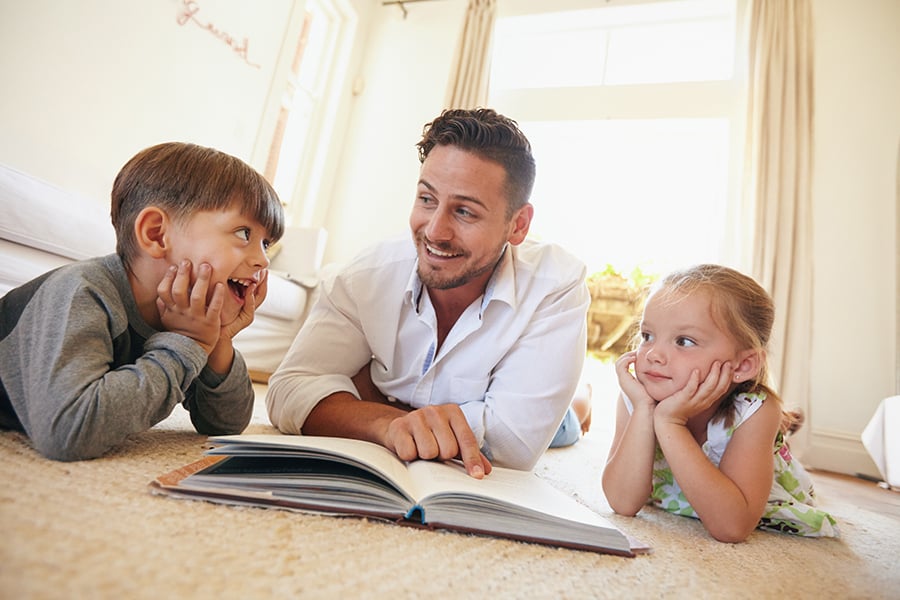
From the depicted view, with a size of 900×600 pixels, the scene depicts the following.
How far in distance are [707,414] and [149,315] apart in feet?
3.43

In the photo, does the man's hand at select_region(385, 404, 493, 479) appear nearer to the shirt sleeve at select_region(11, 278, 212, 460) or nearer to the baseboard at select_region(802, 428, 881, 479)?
the shirt sleeve at select_region(11, 278, 212, 460)

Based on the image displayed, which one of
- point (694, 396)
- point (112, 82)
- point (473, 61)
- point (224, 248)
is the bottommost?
point (694, 396)

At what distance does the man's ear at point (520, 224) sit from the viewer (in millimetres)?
1243

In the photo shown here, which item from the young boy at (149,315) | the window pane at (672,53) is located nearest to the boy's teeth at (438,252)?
the young boy at (149,315)

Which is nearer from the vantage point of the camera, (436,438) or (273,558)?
(273,558)

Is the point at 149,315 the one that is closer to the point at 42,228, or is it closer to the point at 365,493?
the point at 365,493

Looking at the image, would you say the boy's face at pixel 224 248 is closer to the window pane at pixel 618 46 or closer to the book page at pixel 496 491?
the book page at pixel 496 491

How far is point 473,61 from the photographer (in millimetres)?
3830

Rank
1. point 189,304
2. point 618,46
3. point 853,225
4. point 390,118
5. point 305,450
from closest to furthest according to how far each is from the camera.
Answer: point 305,450
point 189,304
point 853,225
point 618,46
point 390,118

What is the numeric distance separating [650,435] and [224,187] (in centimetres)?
85

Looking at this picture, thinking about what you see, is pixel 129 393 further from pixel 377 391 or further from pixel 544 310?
pixel 544 310

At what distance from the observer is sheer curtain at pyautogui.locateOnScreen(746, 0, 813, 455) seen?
2.86 m

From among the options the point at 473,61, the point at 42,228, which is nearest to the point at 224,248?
the point at 42,228

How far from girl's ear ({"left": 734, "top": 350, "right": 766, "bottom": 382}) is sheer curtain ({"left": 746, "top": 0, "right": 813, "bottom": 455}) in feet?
7.05
